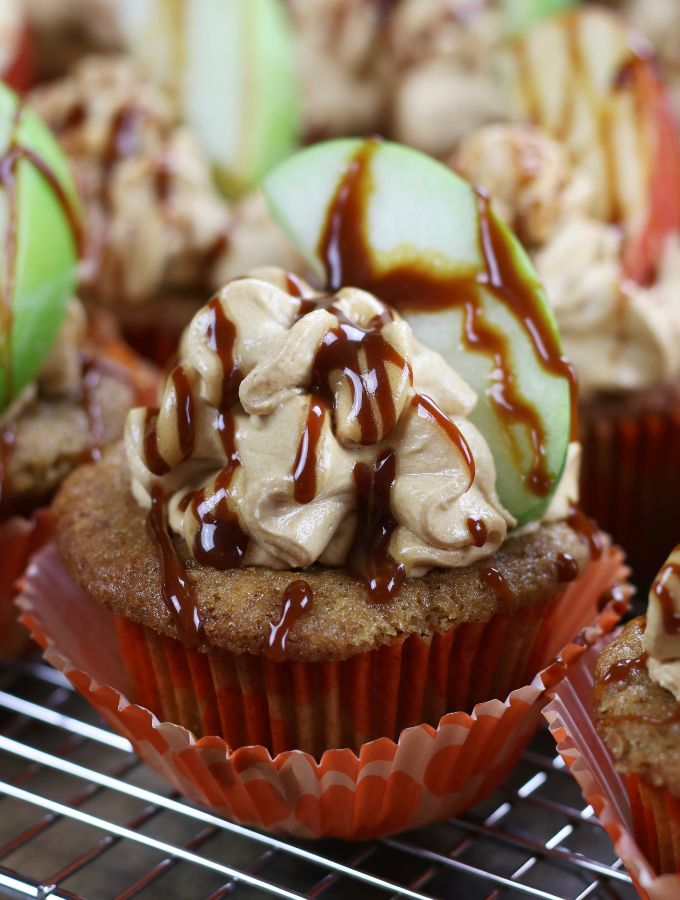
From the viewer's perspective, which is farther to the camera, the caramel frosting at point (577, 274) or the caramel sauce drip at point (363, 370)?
the caramel frosting at point (577, 274)

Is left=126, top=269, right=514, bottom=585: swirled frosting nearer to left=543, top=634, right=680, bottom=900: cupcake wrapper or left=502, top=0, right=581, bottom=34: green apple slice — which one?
left=543, top=634, right=680, bottom=900: cupcake wrapper

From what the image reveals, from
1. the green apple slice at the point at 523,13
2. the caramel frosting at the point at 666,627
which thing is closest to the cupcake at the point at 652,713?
the caramel frosting at the point at 666,627

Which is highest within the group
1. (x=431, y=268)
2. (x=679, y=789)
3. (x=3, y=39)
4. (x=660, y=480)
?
(x=3, y=39)

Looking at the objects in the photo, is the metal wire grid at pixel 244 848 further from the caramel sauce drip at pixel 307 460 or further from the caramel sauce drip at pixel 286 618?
the caramel sauce drip at pixel 307 460

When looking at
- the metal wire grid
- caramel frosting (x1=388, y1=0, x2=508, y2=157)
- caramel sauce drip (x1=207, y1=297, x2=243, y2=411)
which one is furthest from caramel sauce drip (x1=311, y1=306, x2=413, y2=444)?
caramel frosting (x1=388, y1=0, x2=508, y2=157)

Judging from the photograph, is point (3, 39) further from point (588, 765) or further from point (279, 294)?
point (588, 765)

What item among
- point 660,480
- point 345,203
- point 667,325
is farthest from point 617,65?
point 345,203

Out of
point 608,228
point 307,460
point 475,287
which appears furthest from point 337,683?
point 608,228
